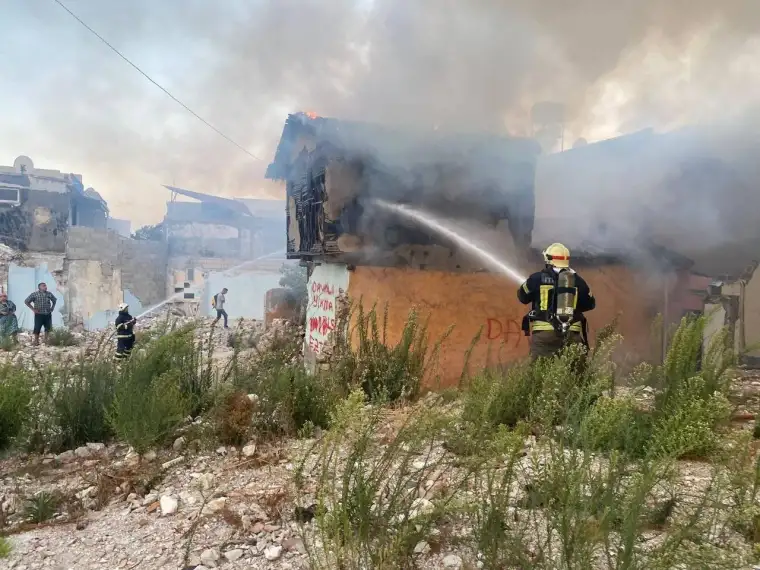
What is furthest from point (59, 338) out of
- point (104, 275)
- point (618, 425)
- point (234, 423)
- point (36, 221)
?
point (36, 221)

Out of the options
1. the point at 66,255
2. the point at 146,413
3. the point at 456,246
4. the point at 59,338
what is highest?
the point at 66,255

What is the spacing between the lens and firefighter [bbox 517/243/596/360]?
14.6 feet

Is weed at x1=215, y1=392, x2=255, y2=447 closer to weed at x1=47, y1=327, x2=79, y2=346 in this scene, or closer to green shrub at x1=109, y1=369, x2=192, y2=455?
green shrub at x1=109, y1=369, x2=192, y2=455

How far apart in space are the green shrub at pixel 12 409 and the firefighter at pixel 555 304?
12.5 ft

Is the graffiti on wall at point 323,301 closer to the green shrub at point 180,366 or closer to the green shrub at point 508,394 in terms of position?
the green shrub at point 180,366

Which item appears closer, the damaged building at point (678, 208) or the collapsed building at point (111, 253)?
the damaged building at point (678, 208)

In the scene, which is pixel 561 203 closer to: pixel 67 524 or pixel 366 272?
pixel 366 272

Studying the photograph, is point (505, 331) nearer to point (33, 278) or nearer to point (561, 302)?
point (561, 302)

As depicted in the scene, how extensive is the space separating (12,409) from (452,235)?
15.8ft

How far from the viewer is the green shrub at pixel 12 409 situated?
158 inches

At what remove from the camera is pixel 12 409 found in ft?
13.3

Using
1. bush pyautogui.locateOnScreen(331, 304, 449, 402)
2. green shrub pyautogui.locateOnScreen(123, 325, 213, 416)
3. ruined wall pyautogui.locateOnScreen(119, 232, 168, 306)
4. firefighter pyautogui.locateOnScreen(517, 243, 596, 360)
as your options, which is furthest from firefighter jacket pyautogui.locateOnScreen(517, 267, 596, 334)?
ruined wall pyautogui.locateOnScreen(119, 232, 168, 306)

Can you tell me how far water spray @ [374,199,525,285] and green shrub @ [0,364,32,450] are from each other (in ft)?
13.9

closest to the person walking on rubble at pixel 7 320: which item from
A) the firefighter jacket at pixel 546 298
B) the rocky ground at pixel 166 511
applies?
the rocky ground at pixel 166 511
